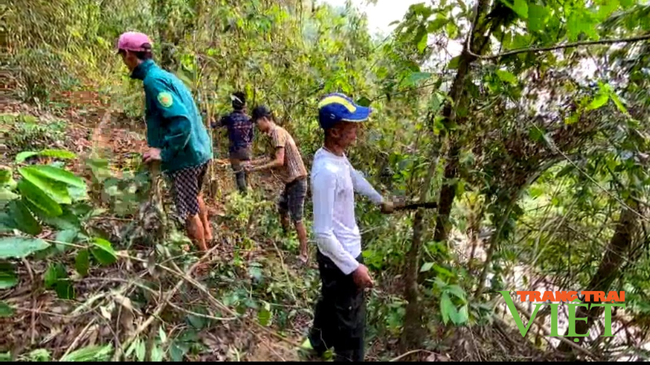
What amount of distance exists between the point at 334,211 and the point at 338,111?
1.50 ft

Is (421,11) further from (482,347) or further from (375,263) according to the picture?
(482,347)

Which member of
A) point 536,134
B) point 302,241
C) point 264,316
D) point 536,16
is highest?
point 536,16

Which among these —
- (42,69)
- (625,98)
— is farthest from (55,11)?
(625,98)

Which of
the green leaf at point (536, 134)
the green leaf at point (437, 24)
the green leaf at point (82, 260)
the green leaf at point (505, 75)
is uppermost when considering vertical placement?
the green leaf at point (437, 24)

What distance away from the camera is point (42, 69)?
632 cm

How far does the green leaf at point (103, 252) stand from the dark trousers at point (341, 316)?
A: 955mm

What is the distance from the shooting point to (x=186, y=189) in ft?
11.2

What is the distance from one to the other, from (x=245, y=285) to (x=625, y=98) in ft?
7.99

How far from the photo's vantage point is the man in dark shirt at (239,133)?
5742mm

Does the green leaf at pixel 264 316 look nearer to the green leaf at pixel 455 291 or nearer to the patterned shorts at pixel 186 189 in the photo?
the green leaf at pixel 455 291

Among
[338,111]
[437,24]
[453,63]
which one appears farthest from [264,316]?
[437,24]

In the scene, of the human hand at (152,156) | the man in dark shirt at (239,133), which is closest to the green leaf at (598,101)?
the human hand at (152,156)

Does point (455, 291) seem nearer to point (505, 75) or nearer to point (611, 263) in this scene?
point (505, 75)
